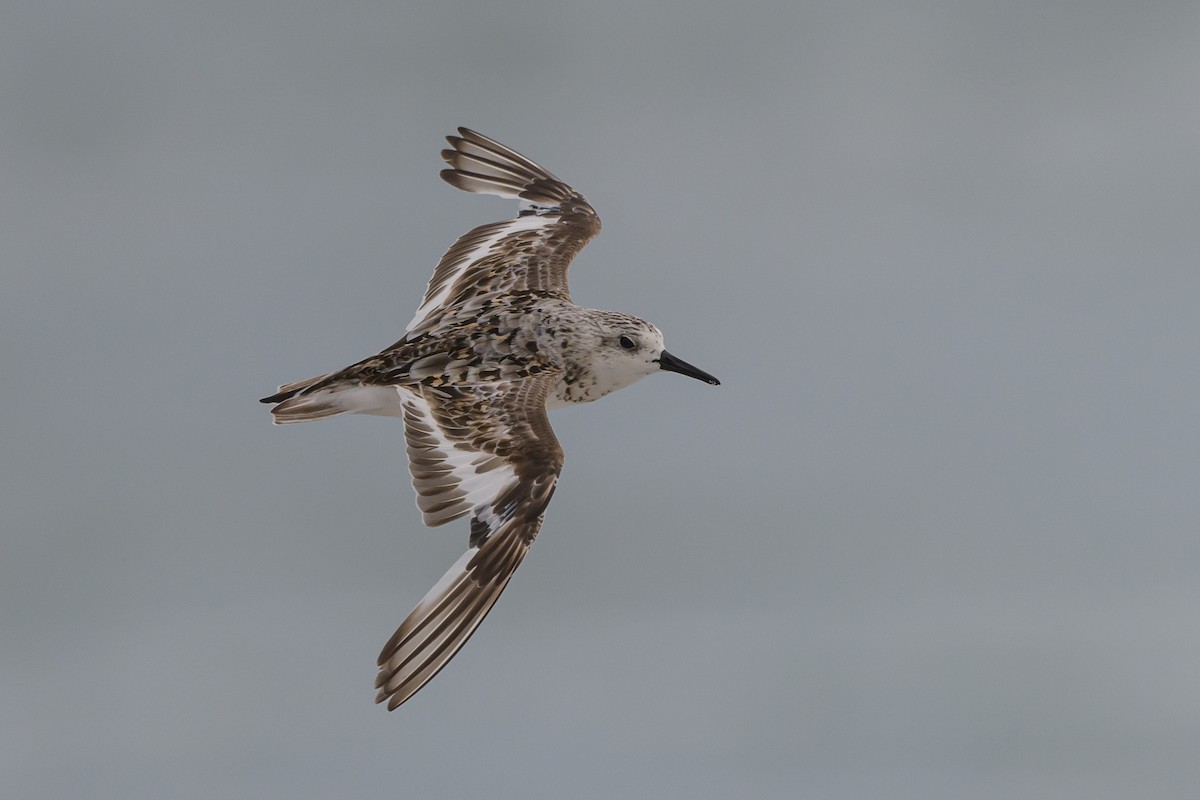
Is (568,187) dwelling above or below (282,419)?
above

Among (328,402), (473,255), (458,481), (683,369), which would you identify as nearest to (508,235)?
(473,255)

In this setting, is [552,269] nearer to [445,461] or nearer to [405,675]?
[445,461]

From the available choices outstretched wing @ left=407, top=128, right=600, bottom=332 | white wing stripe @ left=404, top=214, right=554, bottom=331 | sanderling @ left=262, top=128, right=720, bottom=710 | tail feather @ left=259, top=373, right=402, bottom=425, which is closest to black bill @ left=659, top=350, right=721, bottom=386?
sanderling @ left=262, top=128, right=720, bottom=710

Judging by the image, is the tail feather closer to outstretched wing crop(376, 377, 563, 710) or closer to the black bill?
outstretched wing crop(376, 377, 563, 710)

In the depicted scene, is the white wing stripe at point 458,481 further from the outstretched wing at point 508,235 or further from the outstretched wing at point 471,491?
the outstretched wing at point 508,235

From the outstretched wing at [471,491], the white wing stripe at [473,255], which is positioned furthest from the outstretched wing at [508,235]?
the outstretched wing at [471,491]

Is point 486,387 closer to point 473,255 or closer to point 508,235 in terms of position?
point 473,255

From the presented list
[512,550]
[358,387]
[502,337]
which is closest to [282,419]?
[358,387]
